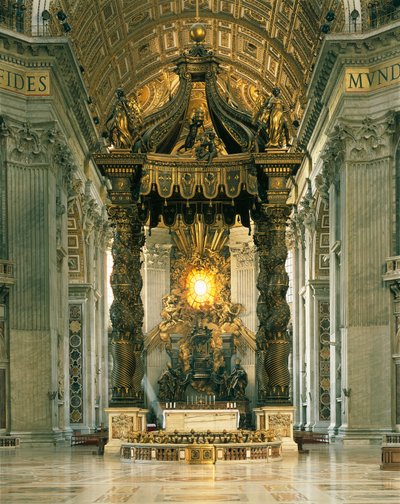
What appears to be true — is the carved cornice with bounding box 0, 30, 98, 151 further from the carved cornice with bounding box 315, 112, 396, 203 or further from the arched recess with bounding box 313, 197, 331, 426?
the arched recess with bounding box 313, 197, 331, 426

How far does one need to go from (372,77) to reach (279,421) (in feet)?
29.8

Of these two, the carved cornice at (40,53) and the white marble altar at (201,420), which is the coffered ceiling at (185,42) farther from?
the white marble altar at (201,420)

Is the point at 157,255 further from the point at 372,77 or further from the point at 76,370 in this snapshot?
the point at 372,77

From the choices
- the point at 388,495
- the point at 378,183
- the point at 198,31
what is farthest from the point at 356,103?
the point at 388,495

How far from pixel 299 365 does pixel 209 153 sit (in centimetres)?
1828

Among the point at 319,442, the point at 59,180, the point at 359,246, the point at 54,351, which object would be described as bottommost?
the point at 319,442

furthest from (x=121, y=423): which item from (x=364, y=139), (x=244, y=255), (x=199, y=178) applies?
(x=244, y=255)

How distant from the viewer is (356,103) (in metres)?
27.8

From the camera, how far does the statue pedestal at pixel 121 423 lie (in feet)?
71.6

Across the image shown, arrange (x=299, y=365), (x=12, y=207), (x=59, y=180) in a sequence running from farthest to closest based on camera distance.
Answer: (x=299, y=365), (x=59, y=180), (x=12, y=207)

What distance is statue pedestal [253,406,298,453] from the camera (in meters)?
21.7

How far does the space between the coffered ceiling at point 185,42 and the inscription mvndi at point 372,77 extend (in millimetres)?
4326

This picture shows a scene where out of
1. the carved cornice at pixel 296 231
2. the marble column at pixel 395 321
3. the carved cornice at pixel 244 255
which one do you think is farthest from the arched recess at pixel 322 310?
the carved cornice at pixel 244 255

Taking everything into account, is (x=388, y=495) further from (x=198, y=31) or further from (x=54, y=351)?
(x=54, y=351)
